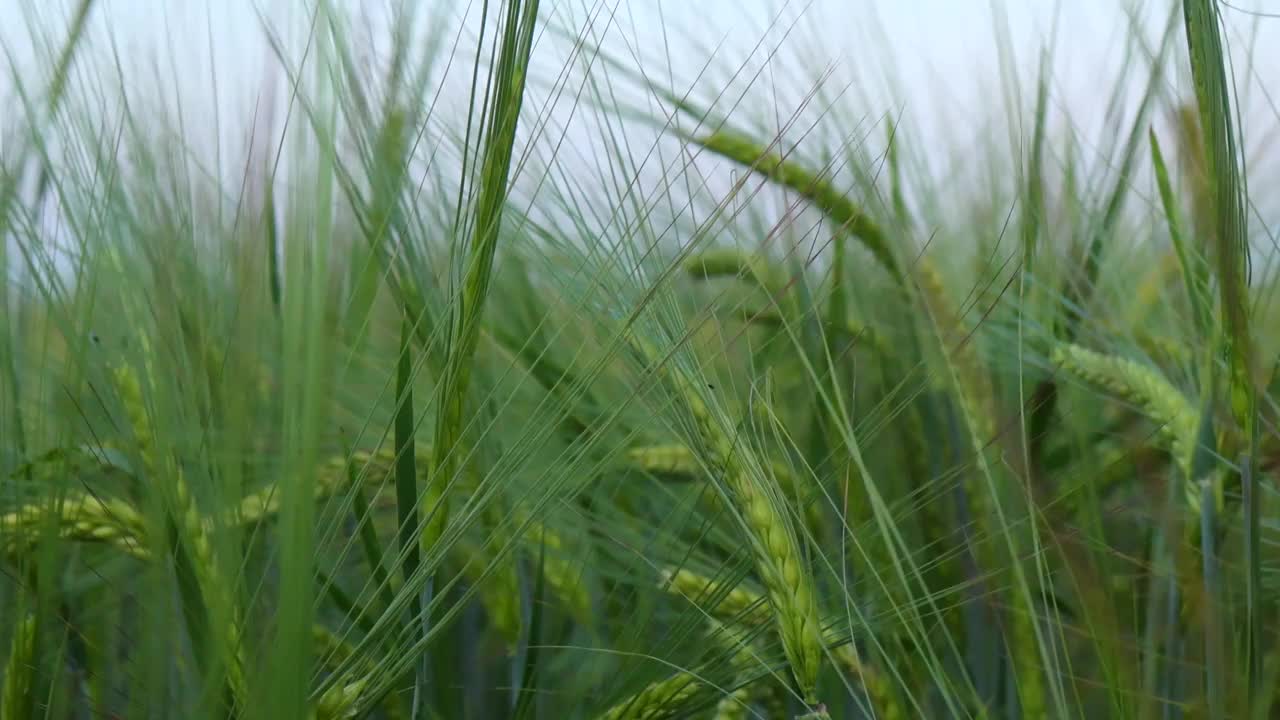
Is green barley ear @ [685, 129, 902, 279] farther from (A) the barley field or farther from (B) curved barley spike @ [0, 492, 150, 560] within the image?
(B) curved barley spike @ [0, 492, 150, 560]

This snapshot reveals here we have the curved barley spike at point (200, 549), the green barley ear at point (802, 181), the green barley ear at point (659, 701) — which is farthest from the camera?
the green barley ear at point (802, 181)

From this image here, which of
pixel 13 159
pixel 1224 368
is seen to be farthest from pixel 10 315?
pixel 1224 368

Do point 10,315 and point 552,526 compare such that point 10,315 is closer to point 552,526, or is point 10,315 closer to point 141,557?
point 141,557

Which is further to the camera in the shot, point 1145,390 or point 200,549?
point 1145,390

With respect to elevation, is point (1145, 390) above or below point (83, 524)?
below

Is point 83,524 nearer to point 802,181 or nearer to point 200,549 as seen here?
point 200,549

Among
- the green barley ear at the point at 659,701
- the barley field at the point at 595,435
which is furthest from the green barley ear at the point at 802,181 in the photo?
the green barley ear at the point at 659,701

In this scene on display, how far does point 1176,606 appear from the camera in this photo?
395mm

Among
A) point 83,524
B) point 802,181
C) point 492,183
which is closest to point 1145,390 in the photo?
point 802,181

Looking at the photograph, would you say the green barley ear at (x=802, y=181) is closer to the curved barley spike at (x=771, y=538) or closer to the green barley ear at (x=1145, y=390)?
the green barley ear at (x=1145, y=390)

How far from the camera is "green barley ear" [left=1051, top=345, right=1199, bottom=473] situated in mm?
443

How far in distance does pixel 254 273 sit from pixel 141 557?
0.40 feet

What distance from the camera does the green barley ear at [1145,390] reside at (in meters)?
0.44

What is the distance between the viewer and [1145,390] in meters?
0.46
